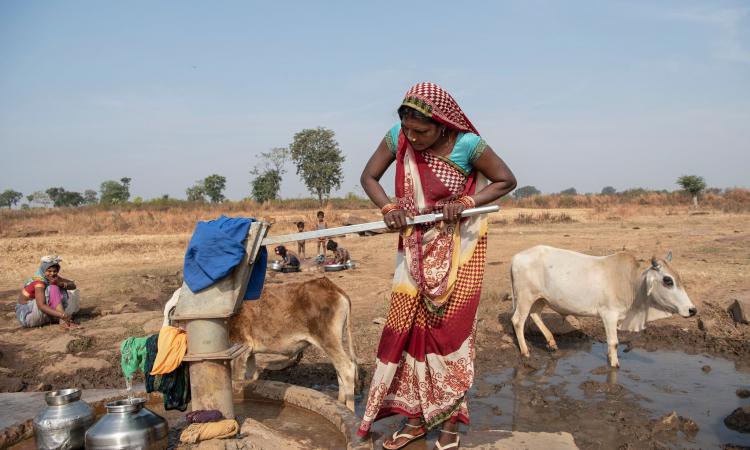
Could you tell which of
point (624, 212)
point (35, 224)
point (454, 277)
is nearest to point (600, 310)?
point (454, 277)

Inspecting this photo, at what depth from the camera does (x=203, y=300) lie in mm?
3666

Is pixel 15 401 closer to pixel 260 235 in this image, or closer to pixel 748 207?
pixel 260 235

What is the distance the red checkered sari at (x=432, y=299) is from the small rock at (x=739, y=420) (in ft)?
10.0

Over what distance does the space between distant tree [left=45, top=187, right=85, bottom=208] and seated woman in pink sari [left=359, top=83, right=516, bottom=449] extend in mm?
77138

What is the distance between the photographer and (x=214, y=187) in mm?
64312

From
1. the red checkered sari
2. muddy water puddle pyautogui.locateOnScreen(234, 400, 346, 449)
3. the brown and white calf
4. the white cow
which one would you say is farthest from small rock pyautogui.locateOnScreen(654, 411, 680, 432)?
muddy water puddle pyautogui.locateOnScreen(234, 400, 346, 449)

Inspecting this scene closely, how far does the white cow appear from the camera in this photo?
712 centimetres

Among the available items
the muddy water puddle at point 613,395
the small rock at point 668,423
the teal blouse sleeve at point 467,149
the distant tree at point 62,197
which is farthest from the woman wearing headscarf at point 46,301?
the distant tree at point 62,197

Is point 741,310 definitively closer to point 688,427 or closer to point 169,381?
point 688,427

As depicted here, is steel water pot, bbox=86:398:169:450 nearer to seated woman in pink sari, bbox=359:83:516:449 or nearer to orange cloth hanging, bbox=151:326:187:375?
orange cloth hanging, bbox=151:326:187:375

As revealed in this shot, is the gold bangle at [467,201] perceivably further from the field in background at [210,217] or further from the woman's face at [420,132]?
→ the field in background at [210,217]

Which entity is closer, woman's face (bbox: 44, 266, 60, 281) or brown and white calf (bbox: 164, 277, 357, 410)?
brown and white calf (bbox: 164, 277, 357, 410)

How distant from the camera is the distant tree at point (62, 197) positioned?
71062 millimetres

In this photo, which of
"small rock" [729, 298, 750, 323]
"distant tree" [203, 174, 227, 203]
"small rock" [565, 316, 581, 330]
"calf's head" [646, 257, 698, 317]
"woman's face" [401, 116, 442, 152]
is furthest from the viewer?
"distant tree" [203, 174, 227, 203]
